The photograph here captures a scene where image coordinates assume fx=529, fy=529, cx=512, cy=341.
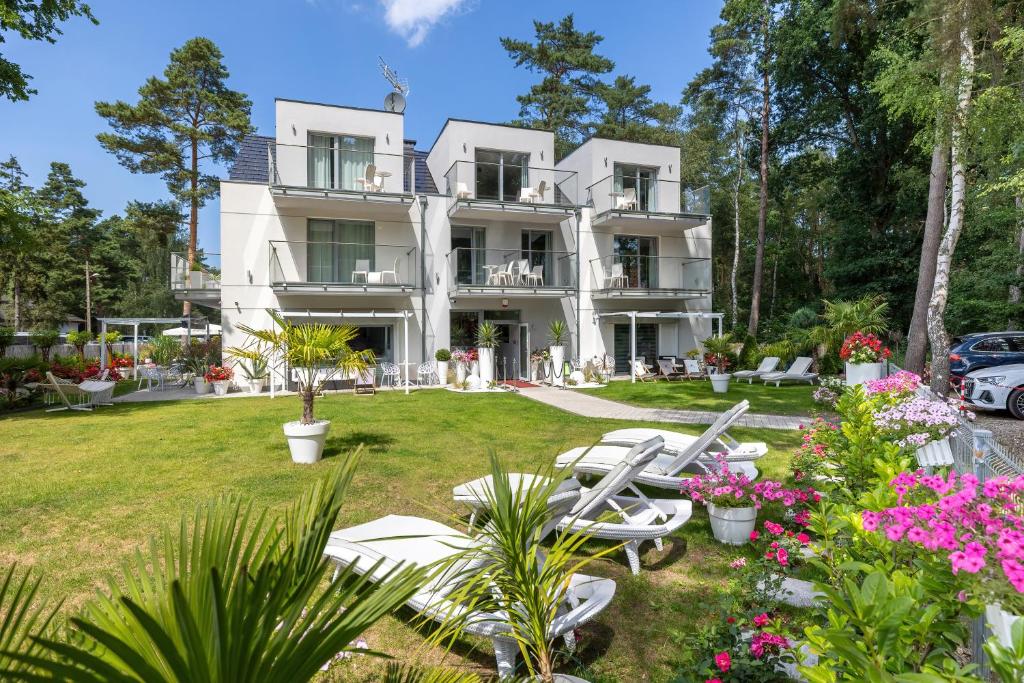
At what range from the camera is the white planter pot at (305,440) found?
23.6ft

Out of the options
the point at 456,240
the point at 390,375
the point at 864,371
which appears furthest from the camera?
the point at 456,240

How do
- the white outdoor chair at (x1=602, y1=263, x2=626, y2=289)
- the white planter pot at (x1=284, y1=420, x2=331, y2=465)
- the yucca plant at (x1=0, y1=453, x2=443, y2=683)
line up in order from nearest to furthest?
1. the yucca plant at (x1=0, y1=453, x2=443, y2=683)
2. the white planter pot at (x1=284, y1=420, x2=331, y2=465)
3. the white outdoor chair at (x1=602, y1=263, x2=626, y2=289)

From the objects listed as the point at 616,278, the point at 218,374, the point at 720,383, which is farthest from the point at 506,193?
the point at 218,374

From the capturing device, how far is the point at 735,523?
4547mm

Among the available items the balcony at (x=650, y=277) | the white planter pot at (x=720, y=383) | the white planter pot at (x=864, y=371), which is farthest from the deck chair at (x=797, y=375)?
the white planter pot at (x=864, y=371)

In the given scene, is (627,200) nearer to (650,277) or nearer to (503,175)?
(650,277)

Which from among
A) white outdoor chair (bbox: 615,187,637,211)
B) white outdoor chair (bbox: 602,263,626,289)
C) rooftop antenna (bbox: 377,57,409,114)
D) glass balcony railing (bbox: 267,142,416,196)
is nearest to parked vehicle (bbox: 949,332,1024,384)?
white outdoor chair (bbox: 602,263,626,289)

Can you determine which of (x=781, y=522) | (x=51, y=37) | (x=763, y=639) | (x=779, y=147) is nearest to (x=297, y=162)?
(x=51, y=37)

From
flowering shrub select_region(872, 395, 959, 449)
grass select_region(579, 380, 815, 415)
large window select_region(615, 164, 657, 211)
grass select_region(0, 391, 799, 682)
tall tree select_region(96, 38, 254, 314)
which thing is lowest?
grass select_region(0, 391, 799, 682)

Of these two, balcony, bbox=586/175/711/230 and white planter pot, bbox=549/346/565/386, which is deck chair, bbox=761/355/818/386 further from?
balcony, bbox=586/175/711/230

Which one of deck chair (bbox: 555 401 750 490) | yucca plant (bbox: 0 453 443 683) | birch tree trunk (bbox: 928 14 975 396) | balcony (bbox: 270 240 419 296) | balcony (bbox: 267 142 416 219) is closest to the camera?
yucca plant (bbox: 0 453 443 683)

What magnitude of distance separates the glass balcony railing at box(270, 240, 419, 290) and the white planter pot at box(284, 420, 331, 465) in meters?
10.4

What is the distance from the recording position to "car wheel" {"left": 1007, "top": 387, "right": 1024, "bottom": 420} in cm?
1026

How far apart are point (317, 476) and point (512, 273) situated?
1325 centimetres
